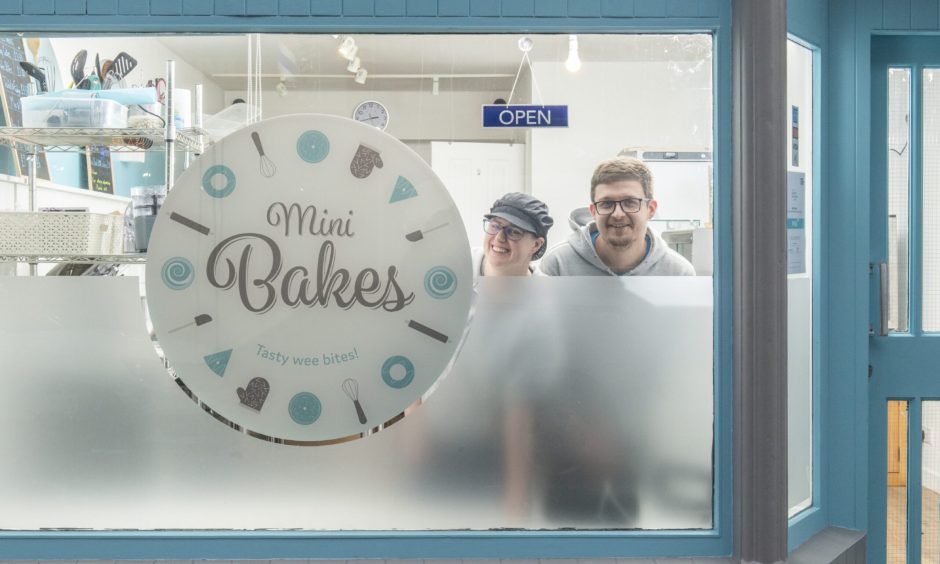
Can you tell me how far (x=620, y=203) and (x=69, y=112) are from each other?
1.78 meters

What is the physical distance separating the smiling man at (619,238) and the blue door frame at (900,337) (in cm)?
84

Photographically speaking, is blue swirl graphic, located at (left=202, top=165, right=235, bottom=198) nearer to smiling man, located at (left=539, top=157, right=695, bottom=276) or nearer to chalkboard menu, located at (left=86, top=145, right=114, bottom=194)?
chalkboard menu, located at (left=86, top=145, right=114, bottom=194)

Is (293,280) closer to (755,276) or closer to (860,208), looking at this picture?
(755,276)

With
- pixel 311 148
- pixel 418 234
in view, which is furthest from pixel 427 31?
pixel 418 234

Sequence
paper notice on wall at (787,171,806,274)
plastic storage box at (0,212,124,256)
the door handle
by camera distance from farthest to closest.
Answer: the door handle
paper notice on wall at (787,171,806,274)
plastic storage box at (0,212,124,256)

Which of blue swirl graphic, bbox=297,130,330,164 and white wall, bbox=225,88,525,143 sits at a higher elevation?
white wall, bbox=225,88,525,143

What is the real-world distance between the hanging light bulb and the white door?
30 centimetres

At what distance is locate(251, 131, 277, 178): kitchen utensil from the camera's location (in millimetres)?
2320

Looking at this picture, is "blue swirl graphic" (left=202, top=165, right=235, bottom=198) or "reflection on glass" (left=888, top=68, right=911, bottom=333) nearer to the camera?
"blue swirl graphic" (left=202, top=165, right=235, bottom=198)

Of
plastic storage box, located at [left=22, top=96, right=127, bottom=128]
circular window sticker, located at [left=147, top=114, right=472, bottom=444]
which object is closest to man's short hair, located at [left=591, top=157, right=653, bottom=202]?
circular window sticker, located at [left=147, top=114, right=472, bottom=444]

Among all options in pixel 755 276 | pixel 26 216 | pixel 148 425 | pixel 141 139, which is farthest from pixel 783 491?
pixel 26 216

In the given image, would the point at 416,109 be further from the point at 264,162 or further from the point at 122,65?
the point at 122,65

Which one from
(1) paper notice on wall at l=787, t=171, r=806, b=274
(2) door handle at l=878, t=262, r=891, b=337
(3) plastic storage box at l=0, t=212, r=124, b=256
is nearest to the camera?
(3) plastic storage box at l=0, t=212, r=124, b=256

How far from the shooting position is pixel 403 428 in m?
A: 2.35
